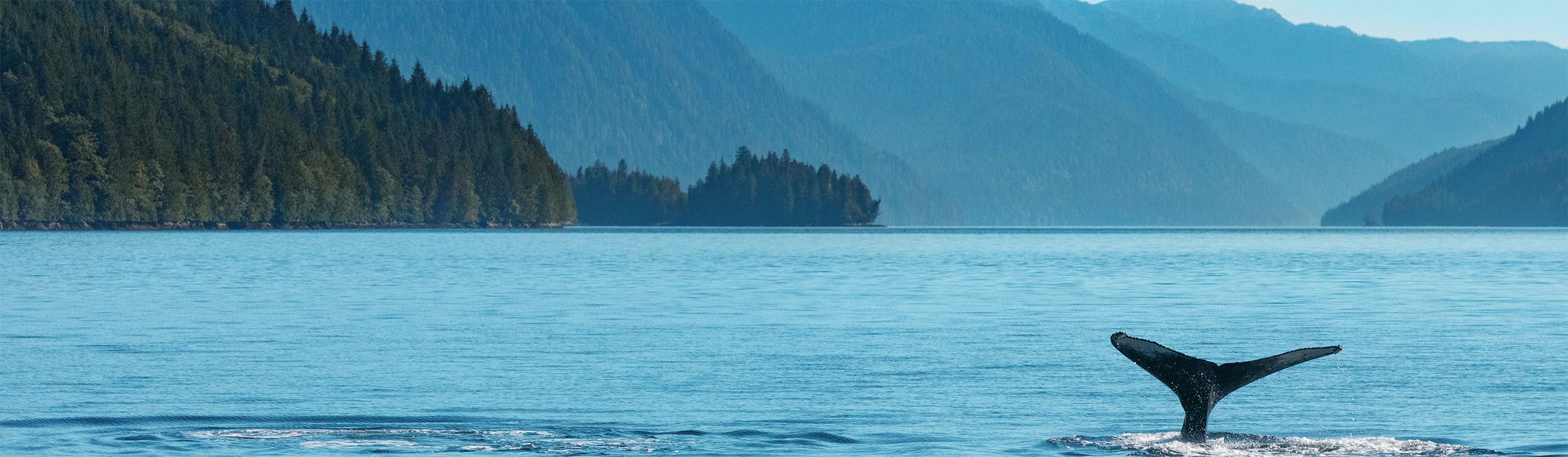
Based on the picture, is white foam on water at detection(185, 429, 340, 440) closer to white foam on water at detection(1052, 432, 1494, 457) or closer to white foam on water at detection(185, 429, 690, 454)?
white foam on water at detection(185, 429, 690, 454)

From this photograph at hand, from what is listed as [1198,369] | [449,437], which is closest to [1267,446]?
[1198,369]

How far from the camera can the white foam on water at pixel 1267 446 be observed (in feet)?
84.5

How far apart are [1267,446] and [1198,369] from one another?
3706mm

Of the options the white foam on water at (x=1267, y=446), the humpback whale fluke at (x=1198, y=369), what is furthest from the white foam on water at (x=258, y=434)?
the humpback whale fluke at (x=1198, y=369)

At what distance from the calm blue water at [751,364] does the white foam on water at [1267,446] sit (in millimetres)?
83

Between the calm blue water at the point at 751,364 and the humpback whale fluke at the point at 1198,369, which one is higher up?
the humpback whale fluke at the point at 1198,369

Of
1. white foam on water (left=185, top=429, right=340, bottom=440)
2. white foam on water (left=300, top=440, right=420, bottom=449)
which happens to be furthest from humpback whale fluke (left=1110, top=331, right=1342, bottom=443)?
white foam on water (left=185, top=429, right=340, bottom=440)

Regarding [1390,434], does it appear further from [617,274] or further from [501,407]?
[617,274]

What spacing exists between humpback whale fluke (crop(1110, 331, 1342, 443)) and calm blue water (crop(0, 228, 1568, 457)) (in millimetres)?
1358

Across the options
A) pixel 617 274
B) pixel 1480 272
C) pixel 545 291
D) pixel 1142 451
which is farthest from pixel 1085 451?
pixel 1480 272

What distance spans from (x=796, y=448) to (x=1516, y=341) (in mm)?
24937

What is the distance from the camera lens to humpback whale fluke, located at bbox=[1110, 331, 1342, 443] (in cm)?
2222

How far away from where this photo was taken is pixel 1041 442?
26.8 m

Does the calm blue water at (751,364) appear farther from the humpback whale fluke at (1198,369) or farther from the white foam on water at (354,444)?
the humpback whale fluke at (1198,369)
